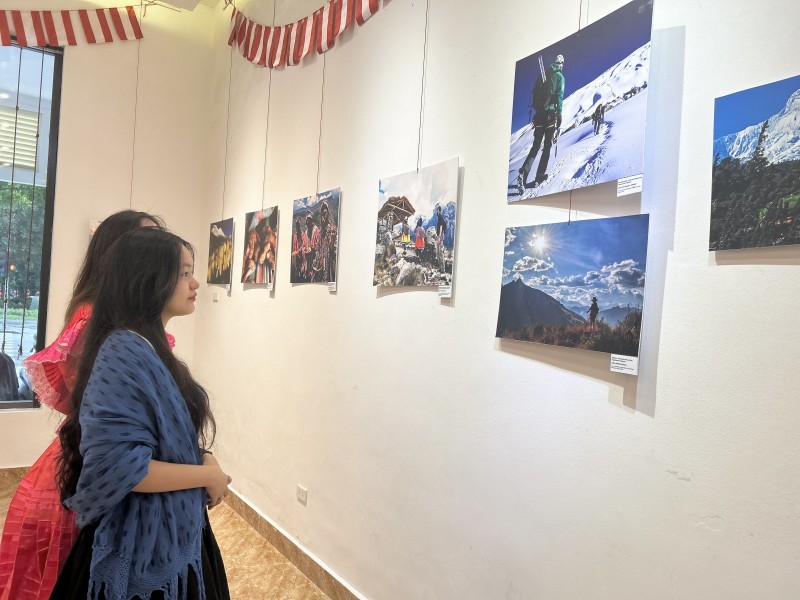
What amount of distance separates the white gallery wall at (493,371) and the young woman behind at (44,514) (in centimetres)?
119

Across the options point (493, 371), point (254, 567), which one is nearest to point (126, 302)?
point (493, 371)

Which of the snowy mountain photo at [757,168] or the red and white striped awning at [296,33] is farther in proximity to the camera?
the red and white striped awning at [296,33]

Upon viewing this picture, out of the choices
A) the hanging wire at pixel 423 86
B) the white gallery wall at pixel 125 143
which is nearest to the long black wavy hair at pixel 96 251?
the hanging wire at pixel 423 86

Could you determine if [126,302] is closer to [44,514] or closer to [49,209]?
[44,514]

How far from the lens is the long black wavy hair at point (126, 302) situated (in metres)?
1.41

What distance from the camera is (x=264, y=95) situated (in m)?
3.90

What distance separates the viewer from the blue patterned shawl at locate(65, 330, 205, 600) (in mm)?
1273

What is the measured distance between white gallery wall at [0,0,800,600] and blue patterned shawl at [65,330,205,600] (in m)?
1.01

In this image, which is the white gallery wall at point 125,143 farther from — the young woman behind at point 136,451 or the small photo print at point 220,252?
the young woman behind at point 136,451

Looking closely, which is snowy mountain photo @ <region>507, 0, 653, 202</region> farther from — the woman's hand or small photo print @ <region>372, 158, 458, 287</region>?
the woman's hand

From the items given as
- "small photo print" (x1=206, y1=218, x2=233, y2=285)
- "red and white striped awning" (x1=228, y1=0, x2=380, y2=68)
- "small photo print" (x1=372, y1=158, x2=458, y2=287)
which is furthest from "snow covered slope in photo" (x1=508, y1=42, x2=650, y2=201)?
"small photo print" (x1=206, y1=218, x2=233, y2=285)

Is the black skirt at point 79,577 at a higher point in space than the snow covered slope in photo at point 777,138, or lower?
lower
